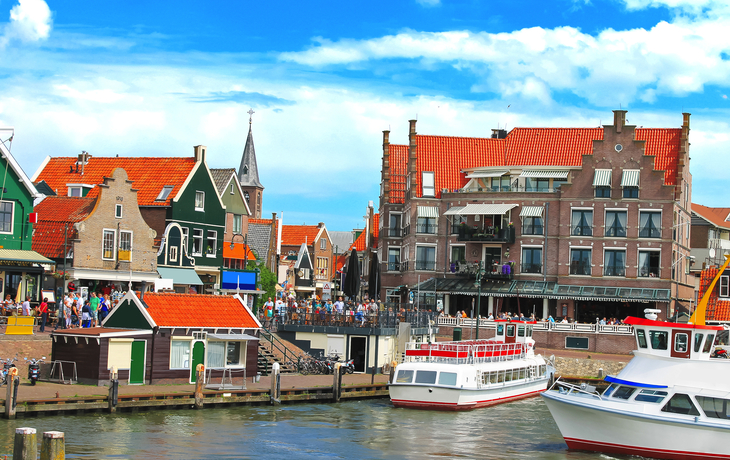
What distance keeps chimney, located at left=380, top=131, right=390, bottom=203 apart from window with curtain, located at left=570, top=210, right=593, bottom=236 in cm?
1617

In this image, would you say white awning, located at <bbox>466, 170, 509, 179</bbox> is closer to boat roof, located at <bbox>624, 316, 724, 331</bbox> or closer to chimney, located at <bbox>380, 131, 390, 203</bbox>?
chimney, located at <bbox>380, 131, 390, 203</bbox>

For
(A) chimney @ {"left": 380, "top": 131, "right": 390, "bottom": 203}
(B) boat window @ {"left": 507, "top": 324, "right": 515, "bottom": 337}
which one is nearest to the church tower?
(A) chimney @ {"left": 380, "top": 131, "right": 390, "bottom": 203}

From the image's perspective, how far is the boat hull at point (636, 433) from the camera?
94.1 feet

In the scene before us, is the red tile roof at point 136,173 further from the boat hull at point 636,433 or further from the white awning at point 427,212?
the boat hull at point 636,433

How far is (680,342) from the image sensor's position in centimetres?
3077

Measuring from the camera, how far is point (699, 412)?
28953 mm

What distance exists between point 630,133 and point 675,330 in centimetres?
3867

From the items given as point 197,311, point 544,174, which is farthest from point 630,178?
point 197,311

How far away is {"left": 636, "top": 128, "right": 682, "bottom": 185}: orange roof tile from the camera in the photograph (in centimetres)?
6838

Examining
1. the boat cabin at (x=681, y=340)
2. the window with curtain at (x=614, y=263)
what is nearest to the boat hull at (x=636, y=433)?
the boat cabin at (x=681, y=340)

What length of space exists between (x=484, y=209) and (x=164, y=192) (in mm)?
23721

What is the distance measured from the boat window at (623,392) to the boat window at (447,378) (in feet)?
35.2

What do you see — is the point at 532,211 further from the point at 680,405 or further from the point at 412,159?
the point at 680,405

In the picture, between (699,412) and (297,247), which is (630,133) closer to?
(699,412)
